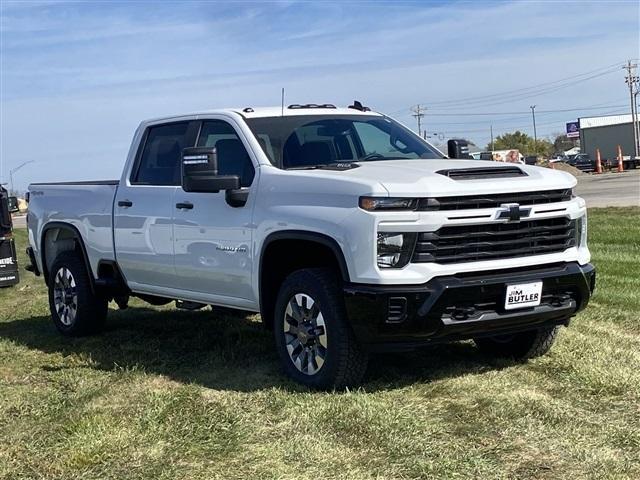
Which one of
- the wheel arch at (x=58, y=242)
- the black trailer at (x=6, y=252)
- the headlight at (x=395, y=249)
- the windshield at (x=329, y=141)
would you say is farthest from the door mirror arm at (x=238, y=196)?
the black trailer at (x=6, y=252)

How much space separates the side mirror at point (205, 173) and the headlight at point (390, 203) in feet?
4.12

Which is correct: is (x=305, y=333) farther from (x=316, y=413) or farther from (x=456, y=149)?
(x=456, y=149)

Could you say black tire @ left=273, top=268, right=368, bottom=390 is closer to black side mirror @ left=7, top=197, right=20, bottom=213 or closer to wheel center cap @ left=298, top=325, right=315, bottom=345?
wheel center cap @ left=298, top=325, right=315, bottom=345

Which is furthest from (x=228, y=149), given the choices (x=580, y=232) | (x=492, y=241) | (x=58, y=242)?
(x=58, y=242)

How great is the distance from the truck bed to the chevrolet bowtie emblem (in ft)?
12.2

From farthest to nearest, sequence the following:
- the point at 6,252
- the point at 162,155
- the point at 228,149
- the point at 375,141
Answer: the point at 6,252 → the point at 162,155 → the point at 375,141 → the point at 228,149

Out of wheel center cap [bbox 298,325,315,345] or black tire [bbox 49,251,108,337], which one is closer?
wheel center cap [bbox 298,325,315,345]

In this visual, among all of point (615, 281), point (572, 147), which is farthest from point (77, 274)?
point (572, 147)

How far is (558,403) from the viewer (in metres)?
4.96

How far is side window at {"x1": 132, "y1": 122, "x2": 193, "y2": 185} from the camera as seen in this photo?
22.7 ft

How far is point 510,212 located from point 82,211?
14.2 ft

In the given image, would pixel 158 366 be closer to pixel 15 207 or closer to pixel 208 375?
pixel 208 375

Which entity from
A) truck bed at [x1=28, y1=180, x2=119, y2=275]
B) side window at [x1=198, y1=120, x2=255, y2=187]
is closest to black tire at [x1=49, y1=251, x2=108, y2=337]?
truck bed at [x1=28, y1=180, x2=119, y2=275]

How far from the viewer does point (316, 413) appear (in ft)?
16.1
